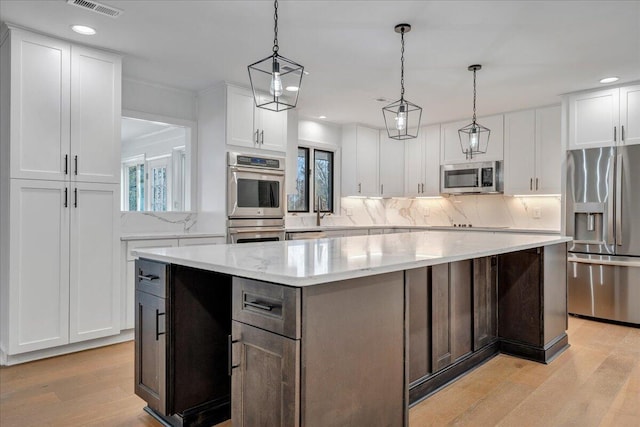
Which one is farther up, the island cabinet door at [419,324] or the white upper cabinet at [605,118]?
the white upper cabinet at [605,118]

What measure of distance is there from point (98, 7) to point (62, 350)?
99.6 inches

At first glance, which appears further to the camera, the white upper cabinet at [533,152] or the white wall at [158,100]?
the white upper cabinet at [533,152]

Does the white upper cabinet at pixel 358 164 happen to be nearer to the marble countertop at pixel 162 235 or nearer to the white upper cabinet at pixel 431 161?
the white upper cabinet at pixel 431 161

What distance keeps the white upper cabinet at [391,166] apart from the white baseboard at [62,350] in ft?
13.7

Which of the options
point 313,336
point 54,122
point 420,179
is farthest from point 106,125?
point 420,179

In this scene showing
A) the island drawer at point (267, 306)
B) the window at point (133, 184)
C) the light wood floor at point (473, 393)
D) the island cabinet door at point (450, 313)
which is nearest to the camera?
the island drawer at point (267, 306)

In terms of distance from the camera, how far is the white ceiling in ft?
8.86

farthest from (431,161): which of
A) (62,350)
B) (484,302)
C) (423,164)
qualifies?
(62,350)

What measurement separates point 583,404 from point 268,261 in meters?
2.02

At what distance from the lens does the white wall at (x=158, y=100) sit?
411 centimetres

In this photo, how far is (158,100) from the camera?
14.2 feet

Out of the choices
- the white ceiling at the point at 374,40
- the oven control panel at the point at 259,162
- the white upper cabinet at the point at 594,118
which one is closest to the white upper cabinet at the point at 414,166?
the white ceiling at the point at 374,40

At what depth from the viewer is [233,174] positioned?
4.26 meters

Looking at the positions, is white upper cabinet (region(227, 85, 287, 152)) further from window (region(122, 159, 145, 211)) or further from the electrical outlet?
the electrical outlet
